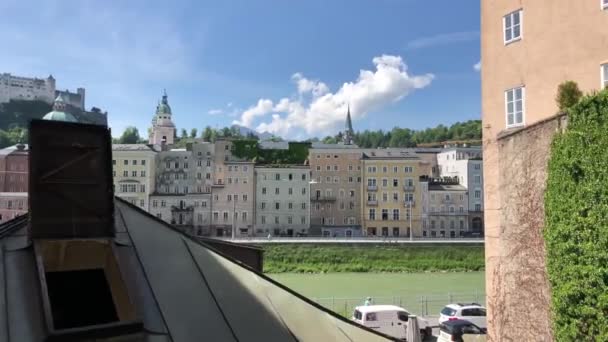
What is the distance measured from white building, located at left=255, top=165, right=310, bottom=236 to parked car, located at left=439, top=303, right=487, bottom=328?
1844 inches

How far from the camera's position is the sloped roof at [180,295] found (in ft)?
11.2

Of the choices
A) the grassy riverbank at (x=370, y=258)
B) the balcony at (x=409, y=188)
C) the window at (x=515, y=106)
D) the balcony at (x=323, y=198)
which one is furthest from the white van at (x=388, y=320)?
the balcony at (x=323, y=198)

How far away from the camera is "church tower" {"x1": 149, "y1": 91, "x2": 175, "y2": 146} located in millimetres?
91875

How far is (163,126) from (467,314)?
8265cm

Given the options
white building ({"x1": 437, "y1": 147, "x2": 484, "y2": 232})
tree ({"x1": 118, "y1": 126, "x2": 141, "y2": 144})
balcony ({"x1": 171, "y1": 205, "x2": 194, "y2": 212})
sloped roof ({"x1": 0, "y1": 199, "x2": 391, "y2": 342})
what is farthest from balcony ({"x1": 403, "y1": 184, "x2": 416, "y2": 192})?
tree ({"x1": 118, "y1": 126, "x2": 141, "y2": 144})

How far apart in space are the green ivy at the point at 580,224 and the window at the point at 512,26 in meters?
4.56

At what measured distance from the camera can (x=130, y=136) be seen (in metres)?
121

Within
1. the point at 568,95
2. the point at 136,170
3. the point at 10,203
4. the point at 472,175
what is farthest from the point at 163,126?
the point at 568,95

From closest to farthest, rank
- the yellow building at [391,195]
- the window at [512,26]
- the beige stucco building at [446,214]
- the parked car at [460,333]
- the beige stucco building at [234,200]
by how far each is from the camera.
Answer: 1. the window at [512,26]
2. the parked car at [460,333]
3. the yellow building at [391,195]
4. the beige stucco building at [234,200]
5. the beige stucco building at [446,214]

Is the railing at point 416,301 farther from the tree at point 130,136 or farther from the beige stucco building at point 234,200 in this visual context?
the tree at point 130,136

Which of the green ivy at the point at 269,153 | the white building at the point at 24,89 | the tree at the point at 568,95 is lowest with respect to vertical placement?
the tree at the point at 568,95

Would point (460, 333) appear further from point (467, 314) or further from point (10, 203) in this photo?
point (10, 203)

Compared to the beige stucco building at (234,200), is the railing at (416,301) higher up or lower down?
lower down

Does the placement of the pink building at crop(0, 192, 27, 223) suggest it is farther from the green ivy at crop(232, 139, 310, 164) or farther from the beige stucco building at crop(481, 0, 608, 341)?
the beige stucco building at crop(481, 0, 608, 341)
